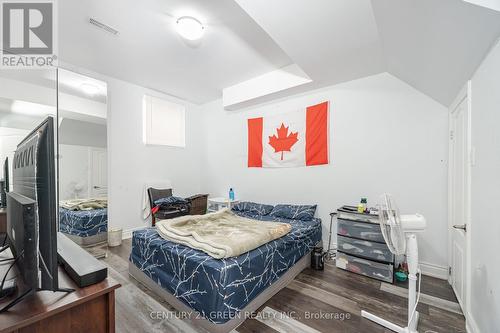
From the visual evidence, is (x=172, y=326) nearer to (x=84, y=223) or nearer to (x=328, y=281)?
(x=328, y=281)

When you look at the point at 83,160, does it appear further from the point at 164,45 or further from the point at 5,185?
the point at 164,45

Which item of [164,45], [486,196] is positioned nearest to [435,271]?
[486,196]

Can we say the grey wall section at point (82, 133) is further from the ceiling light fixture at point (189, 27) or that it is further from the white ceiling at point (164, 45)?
the ceiling light fixture at point (189, 27)

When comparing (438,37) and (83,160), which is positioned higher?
(438,37)

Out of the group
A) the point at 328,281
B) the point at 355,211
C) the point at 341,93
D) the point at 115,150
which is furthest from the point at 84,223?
the point at 341,93

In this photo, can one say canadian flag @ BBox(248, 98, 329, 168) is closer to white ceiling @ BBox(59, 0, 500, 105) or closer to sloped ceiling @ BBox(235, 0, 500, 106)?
white ceiling @ BBox(59, 0, 500, 105)

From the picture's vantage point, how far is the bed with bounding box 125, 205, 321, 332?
5.22ft

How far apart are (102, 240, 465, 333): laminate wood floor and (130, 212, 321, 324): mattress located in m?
0.17

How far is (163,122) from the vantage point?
4.34m

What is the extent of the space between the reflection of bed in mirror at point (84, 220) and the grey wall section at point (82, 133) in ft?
2.79

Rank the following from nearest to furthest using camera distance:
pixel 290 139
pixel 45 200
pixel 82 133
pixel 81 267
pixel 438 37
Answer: pixel 45 200, pixel 81 267, pixel 438 37, pixel 82 133, pixel 290 139

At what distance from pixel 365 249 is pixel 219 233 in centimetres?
174

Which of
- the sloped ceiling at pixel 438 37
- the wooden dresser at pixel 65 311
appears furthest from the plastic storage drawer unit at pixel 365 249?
the wooden dresser at pixel 65 311

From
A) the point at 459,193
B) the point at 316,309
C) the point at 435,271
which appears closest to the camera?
the point at 316,309
